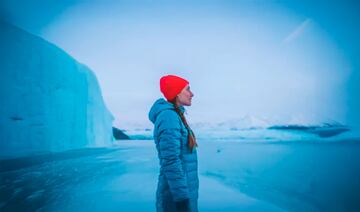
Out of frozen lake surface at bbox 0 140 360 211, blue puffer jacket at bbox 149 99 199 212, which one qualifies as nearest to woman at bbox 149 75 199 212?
blue puffer jacket at bbox 149 99 199 212

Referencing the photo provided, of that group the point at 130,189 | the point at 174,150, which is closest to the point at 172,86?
the point at 174,150

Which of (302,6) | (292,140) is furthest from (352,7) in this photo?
(292,140)

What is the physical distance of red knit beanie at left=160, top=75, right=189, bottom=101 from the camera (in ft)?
3.49

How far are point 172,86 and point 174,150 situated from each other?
33cm

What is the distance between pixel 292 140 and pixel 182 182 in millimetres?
15264

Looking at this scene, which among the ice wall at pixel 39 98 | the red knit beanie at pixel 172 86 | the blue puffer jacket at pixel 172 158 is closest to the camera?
the blue puffer jacket at pixel 172 158

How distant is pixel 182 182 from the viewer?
0.86 metres

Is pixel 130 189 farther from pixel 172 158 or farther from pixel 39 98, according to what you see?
pixel 39 98

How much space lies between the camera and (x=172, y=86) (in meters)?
1.07

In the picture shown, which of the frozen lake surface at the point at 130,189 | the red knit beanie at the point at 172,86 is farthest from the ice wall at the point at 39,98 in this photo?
the red knit beanie at the point at 172,86

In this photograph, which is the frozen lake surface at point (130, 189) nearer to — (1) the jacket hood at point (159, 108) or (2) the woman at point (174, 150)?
(2) the woman at point (174, 150)

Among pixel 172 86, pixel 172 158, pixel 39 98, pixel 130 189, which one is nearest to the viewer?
pixel 172 158

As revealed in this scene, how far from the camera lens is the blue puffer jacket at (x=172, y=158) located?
86 cm

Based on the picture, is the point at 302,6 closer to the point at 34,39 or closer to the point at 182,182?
the point at 182,182
